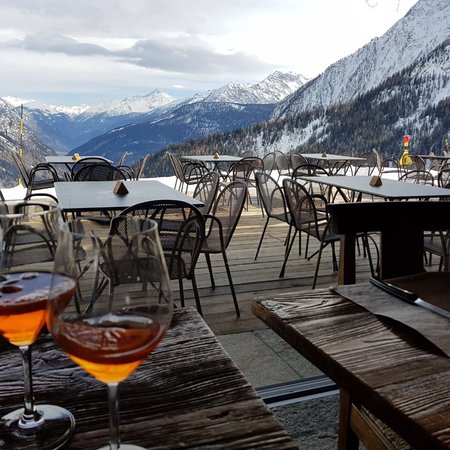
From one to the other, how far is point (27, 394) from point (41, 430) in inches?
1.5

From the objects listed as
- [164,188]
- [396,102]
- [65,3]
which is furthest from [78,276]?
[396,102]

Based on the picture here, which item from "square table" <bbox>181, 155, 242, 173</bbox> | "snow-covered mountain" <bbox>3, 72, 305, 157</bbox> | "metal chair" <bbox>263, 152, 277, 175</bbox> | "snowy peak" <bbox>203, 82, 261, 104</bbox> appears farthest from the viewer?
"snow-covered mountain" <bbox>3, 72, 305, 157</bbox>

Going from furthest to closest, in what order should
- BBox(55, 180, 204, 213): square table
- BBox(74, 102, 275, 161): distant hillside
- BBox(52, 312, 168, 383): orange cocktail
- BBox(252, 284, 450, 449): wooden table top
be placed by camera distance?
BBox(74, 102, 275, 161): distant hillside < BBox(55, 180, 204, 213): square table < BBox(252, 284, 450, 449): wooden table top < BBox(52, 312, 168, 383): orange cocktail

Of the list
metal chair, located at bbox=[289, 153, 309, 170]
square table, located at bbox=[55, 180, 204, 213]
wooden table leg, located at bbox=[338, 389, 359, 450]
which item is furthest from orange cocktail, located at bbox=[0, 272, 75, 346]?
metal chair, located at bbox=[289, 153, 309, 170]

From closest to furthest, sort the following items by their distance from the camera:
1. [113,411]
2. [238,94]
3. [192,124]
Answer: [113,411], [192,124], [238,94]

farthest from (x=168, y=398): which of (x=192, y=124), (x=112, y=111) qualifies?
(x=112, y=111)

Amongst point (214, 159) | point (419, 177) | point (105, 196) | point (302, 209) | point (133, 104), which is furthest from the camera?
point (133, 104)

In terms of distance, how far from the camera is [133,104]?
8300 centimetres

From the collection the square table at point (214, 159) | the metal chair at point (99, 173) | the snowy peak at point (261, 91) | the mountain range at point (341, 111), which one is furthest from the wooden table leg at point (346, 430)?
the snowy peak at point (261, 91)

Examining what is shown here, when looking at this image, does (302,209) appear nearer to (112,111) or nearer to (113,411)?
(113,411)

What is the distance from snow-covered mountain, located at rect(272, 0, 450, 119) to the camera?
3569 cm

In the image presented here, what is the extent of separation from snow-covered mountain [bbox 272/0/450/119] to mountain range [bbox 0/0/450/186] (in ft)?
0.25

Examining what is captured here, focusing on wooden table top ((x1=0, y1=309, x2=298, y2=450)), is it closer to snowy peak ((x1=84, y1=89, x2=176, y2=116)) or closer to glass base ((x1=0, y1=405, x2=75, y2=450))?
glass base ((x1=0, y1=405, x2=75, y2=450))

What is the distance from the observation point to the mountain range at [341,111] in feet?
43.0
